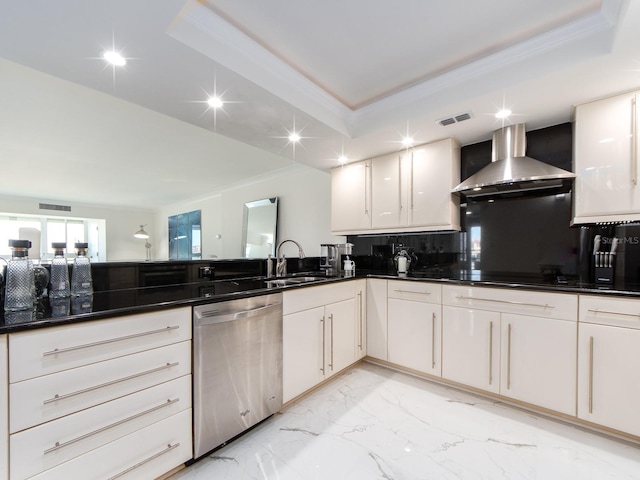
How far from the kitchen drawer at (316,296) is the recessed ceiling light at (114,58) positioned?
5.19 feet

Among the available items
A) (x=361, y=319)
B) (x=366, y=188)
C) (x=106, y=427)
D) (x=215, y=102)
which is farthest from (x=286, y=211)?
(x=106, y=427)

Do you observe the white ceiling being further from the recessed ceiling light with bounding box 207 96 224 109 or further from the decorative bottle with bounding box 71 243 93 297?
the decorative bottle with bounding box 71 243 93 297

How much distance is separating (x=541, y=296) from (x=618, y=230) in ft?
2.75

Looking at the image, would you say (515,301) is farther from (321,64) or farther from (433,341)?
(321,64)

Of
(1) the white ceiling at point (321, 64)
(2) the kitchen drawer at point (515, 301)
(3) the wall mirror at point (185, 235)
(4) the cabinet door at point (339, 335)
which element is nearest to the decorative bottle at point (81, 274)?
(1) the white ceiling at point (321, 64)

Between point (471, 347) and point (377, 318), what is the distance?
2.65 feet

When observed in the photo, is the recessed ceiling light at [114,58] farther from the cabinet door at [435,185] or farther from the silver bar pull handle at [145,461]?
the cabinet door at [435,185]

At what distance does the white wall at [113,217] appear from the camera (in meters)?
6.14

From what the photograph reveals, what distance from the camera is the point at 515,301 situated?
1.85 meters

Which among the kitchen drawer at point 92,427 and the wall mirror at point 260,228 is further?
the wall mirror at point 260,228

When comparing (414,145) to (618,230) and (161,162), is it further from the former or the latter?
(161,162)

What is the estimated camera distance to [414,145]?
2.58 metres

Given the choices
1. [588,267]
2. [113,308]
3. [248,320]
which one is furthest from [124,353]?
[588,267]

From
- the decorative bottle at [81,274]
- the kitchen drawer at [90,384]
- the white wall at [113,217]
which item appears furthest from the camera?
the white wall at [113,217]
